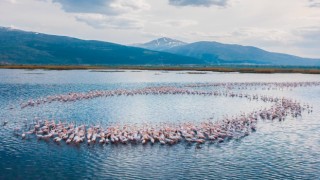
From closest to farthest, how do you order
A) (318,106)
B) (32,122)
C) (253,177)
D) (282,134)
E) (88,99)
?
(253,177) → (282,134) → (32,122) → (318,106) → (88,99)

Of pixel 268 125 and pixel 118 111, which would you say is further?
pixel 118 111

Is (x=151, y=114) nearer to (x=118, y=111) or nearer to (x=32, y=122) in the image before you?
(x=118, y=111)

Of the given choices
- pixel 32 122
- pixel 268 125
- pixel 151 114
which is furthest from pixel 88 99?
pixel 268 125

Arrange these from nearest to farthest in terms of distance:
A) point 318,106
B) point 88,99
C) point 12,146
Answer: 1. point 12,146
2. point 318,106
3. point 88,99

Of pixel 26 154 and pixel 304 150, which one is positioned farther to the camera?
pixel 304 150

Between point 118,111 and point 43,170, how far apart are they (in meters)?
29.8

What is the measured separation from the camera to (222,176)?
28594 millimetres

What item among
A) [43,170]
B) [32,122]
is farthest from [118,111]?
[43,170]

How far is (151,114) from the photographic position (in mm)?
56875

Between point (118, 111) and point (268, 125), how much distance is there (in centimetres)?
2272

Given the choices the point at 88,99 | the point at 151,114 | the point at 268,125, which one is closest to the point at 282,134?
the point at 268,125

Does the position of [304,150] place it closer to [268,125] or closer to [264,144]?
[264,144]

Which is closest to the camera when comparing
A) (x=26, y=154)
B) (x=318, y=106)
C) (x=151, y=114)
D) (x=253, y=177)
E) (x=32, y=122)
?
(x=253, y=177)

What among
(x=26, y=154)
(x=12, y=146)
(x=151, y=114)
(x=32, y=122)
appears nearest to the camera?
(x=26, y=154)
